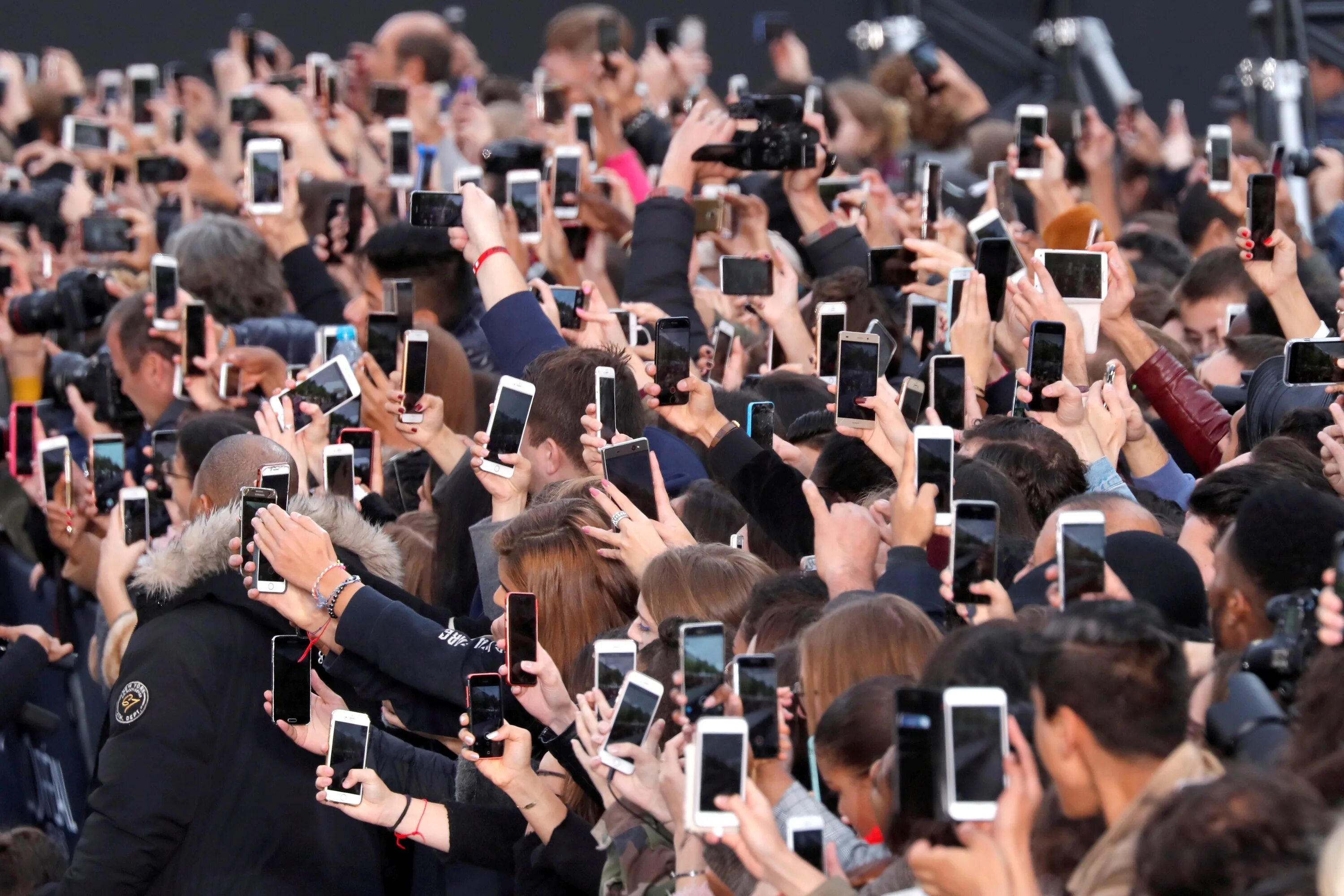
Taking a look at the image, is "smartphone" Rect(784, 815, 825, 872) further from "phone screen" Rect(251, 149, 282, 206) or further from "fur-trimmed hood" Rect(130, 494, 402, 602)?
"phone screen" Rect(251, 149, 282, 206)

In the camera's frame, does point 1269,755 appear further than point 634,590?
No

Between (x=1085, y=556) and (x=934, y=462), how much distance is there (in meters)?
0.47

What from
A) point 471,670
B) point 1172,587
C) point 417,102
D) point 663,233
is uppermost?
point 417,102

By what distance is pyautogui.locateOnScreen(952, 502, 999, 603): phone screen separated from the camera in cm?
260

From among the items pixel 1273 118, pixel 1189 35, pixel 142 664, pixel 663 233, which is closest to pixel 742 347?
pixel 663 233

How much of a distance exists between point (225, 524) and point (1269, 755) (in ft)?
6.37

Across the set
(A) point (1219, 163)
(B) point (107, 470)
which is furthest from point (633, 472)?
(A) point (1219, 163)

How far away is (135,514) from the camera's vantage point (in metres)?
4.34

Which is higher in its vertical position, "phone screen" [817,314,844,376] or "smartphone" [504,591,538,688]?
"phone screen" [817,314,844,376]

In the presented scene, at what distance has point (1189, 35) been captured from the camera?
11070 millimetres

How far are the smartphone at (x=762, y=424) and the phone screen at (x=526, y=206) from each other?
1276mm

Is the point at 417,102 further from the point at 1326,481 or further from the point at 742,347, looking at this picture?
the point at 1326,481

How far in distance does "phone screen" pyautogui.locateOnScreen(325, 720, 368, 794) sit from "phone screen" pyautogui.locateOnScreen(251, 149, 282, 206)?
286 cm

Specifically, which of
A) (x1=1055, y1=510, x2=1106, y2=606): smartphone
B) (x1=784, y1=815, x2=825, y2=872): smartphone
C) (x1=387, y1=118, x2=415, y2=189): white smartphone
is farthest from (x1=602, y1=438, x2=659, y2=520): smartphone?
(x1=387, y1=118, x2=415, y2=189): white smartphone
